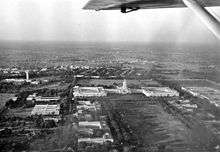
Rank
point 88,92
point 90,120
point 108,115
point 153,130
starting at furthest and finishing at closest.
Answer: point 88,92, point 108,115, point 90,120, point 153,130

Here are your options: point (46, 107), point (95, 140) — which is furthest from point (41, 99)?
point (95, 140)

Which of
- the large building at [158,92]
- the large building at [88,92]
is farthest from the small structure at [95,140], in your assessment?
the large building at [158,92]

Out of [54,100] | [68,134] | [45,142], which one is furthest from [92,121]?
[54,100]

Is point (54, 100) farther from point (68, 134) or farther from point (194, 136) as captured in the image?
point (194, 136)

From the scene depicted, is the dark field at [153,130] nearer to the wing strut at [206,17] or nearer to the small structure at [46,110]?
the small structure at [46,110]

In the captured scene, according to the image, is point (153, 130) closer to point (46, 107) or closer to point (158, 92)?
point (46, 107)

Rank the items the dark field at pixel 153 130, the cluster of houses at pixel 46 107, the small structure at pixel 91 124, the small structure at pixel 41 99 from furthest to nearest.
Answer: the small structure at pixel 41 99
the cluster of houses at pixel 46 107
the small structure at pixel 91 124
the dark field at pixel 153 130

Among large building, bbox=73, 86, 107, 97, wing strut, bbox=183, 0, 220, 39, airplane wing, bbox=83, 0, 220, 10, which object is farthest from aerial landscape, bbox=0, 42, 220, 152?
wing strut, bbox=183, 0, 220, 39
